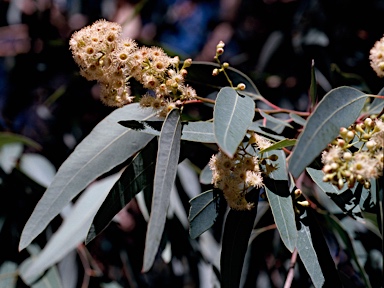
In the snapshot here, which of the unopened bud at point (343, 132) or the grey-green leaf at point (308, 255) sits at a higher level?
the unopened bud at point (343, 132)

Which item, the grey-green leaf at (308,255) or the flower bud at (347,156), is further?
the grey-green leaf at (308,255)

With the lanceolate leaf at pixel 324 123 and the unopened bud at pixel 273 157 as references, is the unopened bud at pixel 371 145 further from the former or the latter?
the unopened bud at pixel 273 157

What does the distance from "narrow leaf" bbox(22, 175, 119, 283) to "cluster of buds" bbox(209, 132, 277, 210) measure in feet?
2.25

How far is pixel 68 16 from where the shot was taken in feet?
9.93

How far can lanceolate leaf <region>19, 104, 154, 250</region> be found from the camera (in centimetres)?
106

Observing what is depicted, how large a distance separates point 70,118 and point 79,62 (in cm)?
148

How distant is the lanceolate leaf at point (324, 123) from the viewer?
2.57ft

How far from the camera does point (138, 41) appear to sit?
217 centimetres

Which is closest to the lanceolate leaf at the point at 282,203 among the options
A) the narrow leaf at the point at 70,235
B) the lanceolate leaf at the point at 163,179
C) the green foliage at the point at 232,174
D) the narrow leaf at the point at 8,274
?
the green foliage at the point at 232,174

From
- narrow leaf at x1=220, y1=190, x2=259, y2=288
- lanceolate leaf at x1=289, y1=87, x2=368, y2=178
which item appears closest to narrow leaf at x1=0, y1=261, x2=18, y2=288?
narrow leaf at x1=220, y1=190, x2=259, y2=288

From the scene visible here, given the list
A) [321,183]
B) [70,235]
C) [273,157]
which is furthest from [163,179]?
[70,235]

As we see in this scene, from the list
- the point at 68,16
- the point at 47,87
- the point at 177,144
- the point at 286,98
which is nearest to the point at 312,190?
the point at 286,98

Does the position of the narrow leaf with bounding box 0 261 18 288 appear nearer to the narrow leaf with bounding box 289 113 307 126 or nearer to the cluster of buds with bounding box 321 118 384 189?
the narrow leaf with bounding box 289 113 307 126

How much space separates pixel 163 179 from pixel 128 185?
1.01ft
